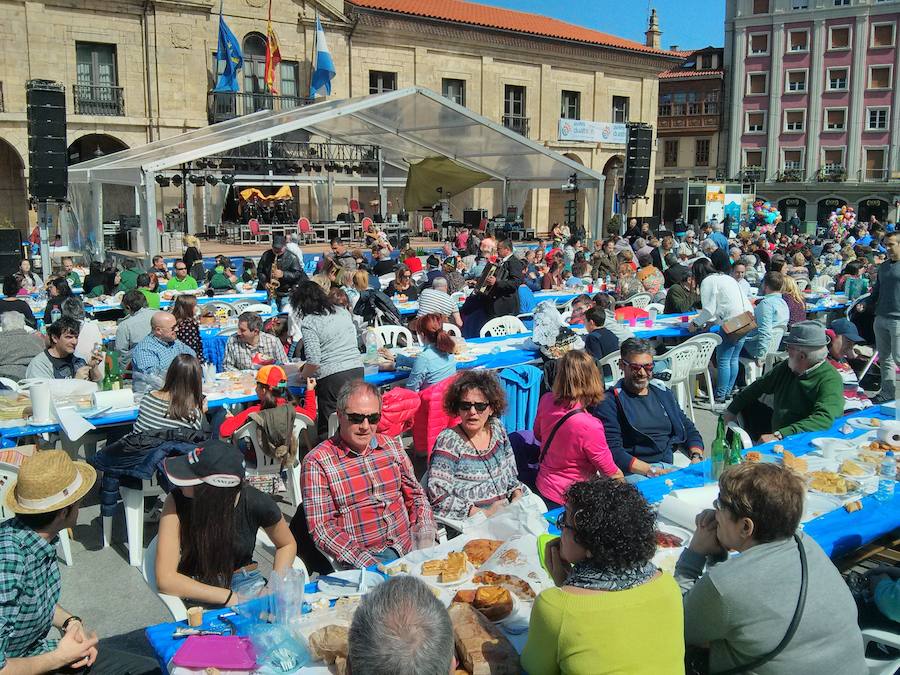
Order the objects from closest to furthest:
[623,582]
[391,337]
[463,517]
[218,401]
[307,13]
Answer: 1. [623,582]
2. [463,517]
3. [218,401]
4. [391,337]
5. [307,13]

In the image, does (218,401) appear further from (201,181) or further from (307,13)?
(307,13)

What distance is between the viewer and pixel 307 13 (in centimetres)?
2519

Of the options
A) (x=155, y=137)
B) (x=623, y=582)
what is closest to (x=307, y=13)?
(x=155, y=137)

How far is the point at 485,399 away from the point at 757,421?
6.94ft

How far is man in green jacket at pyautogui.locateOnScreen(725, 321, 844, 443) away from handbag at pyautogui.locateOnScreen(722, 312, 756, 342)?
288cm

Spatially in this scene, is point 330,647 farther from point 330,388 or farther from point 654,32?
point 654,32

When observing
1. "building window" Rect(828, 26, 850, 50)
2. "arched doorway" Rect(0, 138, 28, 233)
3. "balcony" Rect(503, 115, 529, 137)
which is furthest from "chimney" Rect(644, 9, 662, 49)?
"arched doorway" Rect(0, 138, 28, 233)

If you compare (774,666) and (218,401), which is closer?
(774,666)

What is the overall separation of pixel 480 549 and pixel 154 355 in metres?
3.59

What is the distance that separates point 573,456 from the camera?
3.92 metres

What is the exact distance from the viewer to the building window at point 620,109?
33.4 meters

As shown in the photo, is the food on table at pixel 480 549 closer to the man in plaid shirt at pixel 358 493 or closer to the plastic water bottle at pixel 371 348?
the man in plaid shirt at pixel 358 493

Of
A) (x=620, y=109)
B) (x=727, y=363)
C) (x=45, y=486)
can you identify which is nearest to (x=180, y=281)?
(x=727, y=363)

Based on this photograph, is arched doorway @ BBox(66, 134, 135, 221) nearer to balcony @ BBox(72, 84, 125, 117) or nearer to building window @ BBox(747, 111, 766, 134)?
balcony @ BBox(72, 84, 125, 117)
